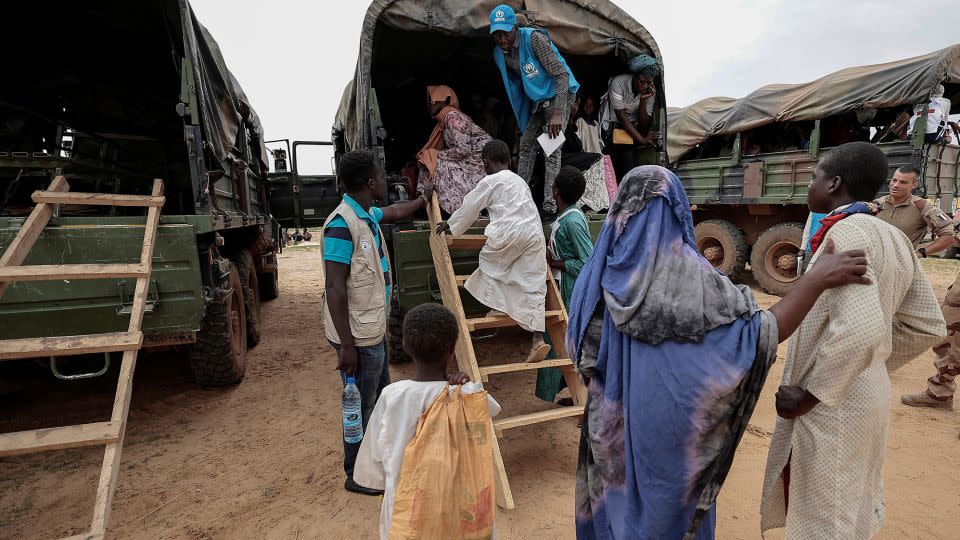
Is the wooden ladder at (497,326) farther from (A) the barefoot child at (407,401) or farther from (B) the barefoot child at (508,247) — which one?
(A) the barefoot child at (407,401)

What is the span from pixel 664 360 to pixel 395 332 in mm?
2856

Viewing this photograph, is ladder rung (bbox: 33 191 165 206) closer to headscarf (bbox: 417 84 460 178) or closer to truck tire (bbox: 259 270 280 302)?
headscarf (bbox: 417 84 460 178)

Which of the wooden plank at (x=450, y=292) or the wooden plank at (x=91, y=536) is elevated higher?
the wooden plank at (x=450, y=292)

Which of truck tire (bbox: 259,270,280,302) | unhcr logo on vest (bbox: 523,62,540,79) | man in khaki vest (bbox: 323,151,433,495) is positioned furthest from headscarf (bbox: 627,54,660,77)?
truck tire (bbox: 259,270,280,302)

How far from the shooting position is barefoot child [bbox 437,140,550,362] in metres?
2.66

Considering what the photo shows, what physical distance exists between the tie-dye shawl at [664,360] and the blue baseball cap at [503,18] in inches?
94.5

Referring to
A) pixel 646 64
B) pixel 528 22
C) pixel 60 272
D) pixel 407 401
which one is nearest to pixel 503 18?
pixel 528 22

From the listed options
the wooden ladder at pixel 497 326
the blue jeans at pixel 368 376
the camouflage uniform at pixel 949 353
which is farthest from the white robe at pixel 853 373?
the camouflage uniform at pixel 949 353

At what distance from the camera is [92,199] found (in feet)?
8.00

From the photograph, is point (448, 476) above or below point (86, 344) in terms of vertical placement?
below

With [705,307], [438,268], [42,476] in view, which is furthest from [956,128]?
[42,476]

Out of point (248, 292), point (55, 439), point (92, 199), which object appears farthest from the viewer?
point (248, 292)

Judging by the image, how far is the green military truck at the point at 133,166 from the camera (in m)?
2.54

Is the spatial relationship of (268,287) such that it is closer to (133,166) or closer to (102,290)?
(133,166)
